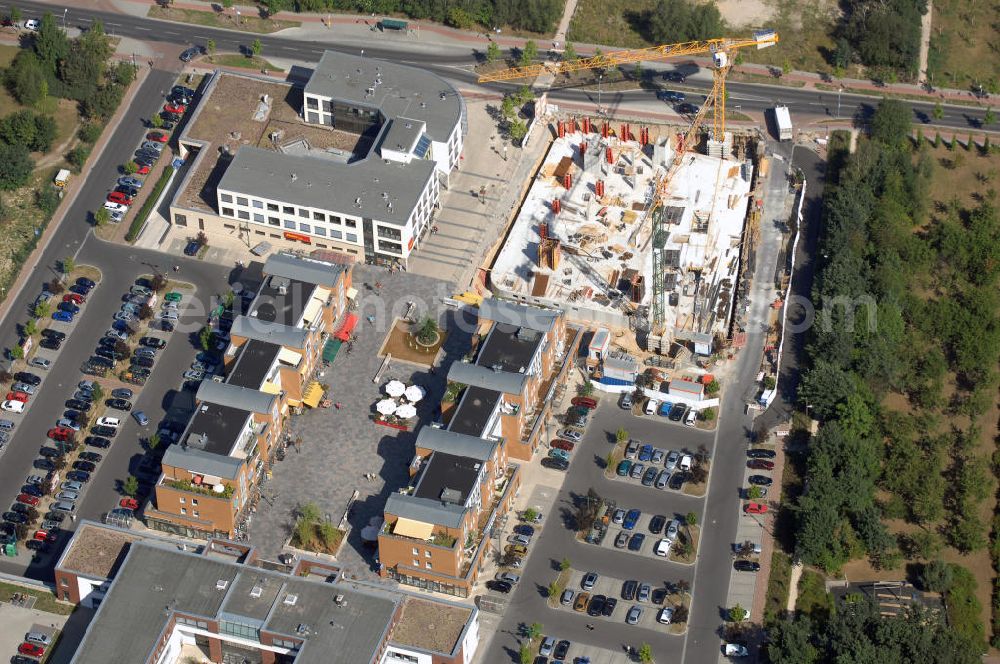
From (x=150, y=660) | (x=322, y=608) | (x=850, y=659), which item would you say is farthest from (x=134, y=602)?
(x=850, y=659)

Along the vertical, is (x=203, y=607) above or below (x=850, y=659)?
below

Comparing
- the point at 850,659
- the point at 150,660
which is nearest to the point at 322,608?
the point at 150,660

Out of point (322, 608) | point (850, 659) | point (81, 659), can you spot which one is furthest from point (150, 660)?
point (850, 659)

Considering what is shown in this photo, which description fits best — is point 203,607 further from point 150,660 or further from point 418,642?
point 418,642

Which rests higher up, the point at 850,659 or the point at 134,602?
the point at 850,659

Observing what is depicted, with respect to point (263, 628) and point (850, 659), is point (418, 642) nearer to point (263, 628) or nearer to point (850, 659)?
point (263, 628)

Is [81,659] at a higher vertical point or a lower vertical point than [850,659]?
lower

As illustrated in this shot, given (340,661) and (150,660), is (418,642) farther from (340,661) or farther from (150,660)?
(150,660)
